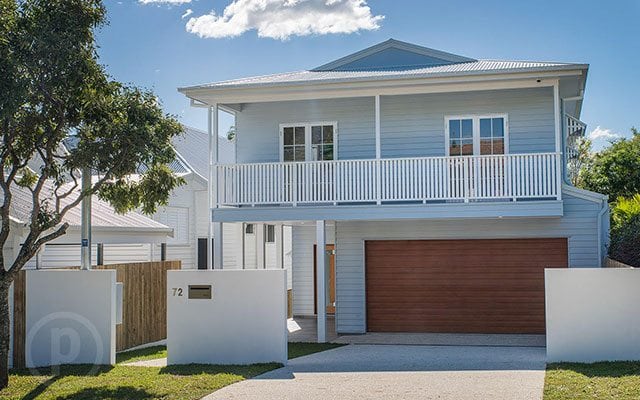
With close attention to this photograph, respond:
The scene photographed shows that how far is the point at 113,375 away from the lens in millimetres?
12930

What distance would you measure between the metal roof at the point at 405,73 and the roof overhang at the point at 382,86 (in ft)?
0.10

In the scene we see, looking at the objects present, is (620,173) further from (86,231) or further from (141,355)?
(86,231)

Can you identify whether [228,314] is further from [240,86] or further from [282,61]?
[282,61]

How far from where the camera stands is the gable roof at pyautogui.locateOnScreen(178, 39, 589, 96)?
55.8 ft

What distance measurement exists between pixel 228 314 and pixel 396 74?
6696 mm

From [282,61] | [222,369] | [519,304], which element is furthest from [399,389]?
[282,61]

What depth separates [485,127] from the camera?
1905 centimetres

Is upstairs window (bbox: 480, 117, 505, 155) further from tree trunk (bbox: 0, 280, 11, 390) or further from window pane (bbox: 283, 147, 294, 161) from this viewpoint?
tree trunk (bbox: 0, 280, 11, 390)

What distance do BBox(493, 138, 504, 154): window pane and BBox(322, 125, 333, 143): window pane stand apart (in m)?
3.97

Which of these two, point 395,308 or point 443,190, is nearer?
point 443,190

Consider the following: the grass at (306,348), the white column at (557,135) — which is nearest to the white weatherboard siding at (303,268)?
the grass at (306,348)

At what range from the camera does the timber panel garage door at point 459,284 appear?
18.8 m

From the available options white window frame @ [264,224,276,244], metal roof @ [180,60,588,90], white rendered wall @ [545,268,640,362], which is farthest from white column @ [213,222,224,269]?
white window frame @ [264,224,276,244]
